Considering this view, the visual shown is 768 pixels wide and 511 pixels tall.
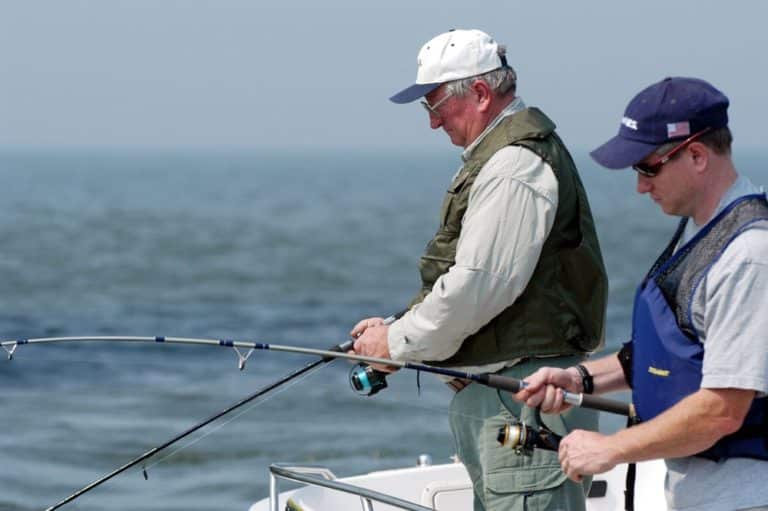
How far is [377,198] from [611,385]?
62876 mm

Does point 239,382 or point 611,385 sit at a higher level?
point 239,382

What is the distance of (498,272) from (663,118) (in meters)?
0.76

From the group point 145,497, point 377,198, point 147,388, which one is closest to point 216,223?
point 377,198

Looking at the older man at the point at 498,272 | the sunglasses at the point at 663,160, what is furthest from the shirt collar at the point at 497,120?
the sunglasses at the point at 663,160

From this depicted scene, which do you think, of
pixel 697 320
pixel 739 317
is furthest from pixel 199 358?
pixel 739 317

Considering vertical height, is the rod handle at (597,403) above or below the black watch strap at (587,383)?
below

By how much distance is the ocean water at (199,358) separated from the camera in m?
8.95

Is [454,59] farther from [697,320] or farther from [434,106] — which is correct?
[697,320]

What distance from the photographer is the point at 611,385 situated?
10.3 ft

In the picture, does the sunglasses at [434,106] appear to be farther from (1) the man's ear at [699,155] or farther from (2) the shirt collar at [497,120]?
(1) the man's ear at [699,155]

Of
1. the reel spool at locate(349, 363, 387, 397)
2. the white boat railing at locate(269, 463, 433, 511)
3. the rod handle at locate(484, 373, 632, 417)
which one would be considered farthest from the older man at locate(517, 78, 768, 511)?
the reel spool at locate(349, 363, 387, 397)

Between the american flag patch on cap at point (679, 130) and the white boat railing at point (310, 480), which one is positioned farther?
the white boat railing at point (310, 480)

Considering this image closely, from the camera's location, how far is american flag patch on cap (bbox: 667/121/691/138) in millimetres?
2674

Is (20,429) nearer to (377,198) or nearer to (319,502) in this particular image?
(319,502)
